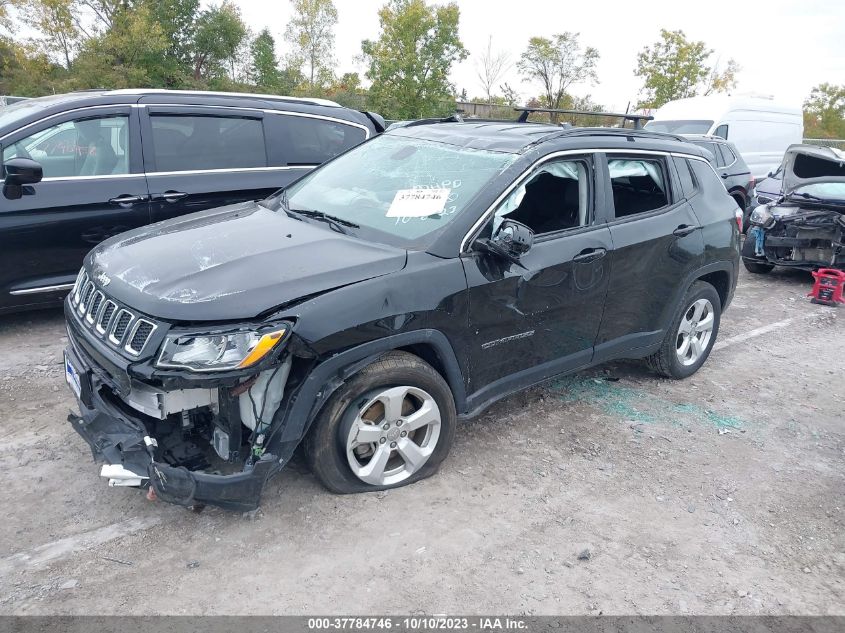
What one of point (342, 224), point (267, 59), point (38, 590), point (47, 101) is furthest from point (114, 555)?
point (267, 59)

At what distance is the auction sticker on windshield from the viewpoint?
11.5ft

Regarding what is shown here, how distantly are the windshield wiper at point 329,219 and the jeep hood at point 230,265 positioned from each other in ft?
0.18

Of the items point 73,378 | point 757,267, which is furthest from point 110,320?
point 757,267

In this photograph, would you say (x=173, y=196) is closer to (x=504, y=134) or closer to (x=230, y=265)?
(x=230, y=265)

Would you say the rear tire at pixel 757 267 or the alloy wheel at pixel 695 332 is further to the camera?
the rear tire at pixel 757 267

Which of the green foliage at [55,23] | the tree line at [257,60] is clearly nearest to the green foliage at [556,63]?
the tree line at [257,60]

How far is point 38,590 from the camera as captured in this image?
2.56 m

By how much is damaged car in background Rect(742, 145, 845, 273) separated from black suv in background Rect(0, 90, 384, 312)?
6090 millimetres

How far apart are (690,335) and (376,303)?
3.05 metres

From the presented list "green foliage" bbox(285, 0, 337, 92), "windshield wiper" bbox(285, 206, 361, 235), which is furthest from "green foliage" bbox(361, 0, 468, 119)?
"windshield wiper" bbox(285, 206, 361, 235)

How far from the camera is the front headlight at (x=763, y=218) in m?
8.37

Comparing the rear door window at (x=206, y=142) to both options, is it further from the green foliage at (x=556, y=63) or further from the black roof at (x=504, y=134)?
the green foliage at (x=556, y=63)

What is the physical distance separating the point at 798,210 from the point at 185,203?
7275 mm

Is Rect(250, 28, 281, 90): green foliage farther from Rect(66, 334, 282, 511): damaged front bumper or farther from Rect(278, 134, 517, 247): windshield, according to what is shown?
Rect(66, 334, 282, 511): damaged front bumper
